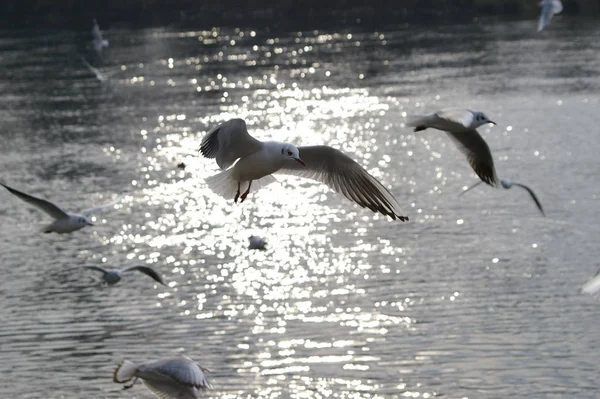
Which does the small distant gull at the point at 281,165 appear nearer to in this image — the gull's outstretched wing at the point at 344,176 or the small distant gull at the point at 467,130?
the gull's outstretched wing at the point at 344,176

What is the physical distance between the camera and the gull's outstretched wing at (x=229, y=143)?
11680 millimetres

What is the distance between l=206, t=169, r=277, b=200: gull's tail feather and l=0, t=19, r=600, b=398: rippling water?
9684 millimetres

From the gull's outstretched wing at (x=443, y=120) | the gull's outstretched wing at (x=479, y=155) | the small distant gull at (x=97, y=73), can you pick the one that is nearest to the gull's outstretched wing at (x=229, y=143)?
the gull's outstretched wing at (x=443, y=120)

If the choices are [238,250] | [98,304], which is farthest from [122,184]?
[98,304]

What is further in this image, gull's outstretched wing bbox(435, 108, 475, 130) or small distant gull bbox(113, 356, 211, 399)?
gull's outstretched wing bbox(435, 108, 475, 130)

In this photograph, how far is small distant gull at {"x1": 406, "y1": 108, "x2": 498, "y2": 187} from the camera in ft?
48.5

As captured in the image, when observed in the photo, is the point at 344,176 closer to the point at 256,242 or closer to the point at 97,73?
the point at 256,242

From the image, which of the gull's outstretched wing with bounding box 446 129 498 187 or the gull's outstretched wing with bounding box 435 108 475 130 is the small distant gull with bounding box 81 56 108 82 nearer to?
the gull's outstretched wing with bounding box 446 129 498 187

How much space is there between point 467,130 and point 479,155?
566mm

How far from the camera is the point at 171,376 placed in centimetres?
1455

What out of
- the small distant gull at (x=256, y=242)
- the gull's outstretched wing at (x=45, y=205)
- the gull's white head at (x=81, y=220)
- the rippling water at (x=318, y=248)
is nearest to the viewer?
the gull's outstretched wing at (x=45, y=205)

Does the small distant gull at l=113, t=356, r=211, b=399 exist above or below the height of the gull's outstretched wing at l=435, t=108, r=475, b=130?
below

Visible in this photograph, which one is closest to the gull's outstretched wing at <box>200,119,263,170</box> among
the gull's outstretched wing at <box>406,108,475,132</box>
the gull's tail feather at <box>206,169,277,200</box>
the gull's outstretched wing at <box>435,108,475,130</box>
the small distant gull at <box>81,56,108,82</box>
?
the gull's tail feather at <box>206,169,277,200</box>

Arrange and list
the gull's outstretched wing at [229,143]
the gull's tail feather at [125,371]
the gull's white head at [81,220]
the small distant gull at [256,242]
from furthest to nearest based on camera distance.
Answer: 1. the small distant gull at [256,242]
2. the gull's white head at [81,220]
3. the gull's tail feather at [125,371]
4. the gull's outstretched wing at [229,143]
